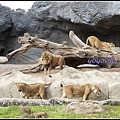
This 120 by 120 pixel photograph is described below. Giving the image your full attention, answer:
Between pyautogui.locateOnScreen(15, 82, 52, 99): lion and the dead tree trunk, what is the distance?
120 inches

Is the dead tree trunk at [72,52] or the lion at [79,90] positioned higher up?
the dead tree trunk at [72,52]

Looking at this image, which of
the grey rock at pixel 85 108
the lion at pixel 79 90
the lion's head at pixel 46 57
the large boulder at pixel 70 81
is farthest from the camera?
the lion's head at pixel 46 57

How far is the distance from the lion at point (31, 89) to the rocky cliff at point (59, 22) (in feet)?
33.6

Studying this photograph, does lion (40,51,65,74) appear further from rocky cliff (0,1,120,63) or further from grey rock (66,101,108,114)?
rocky cliff (0,1,120,63)

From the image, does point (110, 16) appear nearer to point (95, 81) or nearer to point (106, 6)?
point (106, 6)

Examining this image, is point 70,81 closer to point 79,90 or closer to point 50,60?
point 79,90

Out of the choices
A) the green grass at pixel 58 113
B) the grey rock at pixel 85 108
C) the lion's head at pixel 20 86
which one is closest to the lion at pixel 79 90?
the lion's head at pixel 20 86

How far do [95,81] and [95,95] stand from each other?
62 centimetres

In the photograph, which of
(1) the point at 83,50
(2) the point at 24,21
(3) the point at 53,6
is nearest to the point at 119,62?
(1) the point at 83,50

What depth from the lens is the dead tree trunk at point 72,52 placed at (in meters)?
11.6

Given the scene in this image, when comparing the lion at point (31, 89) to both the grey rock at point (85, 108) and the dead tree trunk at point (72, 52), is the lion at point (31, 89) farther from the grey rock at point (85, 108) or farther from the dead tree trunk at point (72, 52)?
the dead tree trunk at point (72, 52)

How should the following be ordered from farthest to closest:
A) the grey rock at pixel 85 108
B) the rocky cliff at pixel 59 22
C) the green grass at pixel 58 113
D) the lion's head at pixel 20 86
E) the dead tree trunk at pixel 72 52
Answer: the rocky cliff at pixel 59 22 < the dead tree trunk at pixel 72 52 < the lion's head at pixel 20 86 < the grey rock at pixel 85 108 < the green grass at pixel 58 113

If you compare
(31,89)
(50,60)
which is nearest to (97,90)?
(31,89)

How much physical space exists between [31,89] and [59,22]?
13.3 m
